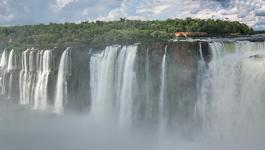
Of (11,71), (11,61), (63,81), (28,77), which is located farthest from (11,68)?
(63,81)

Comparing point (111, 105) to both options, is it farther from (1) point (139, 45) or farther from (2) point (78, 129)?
(1) point (139, 45)

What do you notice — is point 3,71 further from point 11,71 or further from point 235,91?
point 235,91

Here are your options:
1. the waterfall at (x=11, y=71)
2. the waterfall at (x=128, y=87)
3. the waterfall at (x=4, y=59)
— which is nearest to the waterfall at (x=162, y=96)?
the waterfall at (x=128, y=87)

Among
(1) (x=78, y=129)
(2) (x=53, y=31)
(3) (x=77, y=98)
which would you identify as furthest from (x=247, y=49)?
(2) (x=53, y=31)

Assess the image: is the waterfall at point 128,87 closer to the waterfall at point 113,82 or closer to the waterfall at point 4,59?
the waterfall at point 113,82

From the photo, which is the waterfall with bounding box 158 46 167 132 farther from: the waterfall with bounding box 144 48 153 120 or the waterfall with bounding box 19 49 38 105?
the waterfall with bounding box 19 49 38 105

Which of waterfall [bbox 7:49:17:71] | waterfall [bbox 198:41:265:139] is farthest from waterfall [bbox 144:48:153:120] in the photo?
waterfall [bbox 7:49:17:71]
